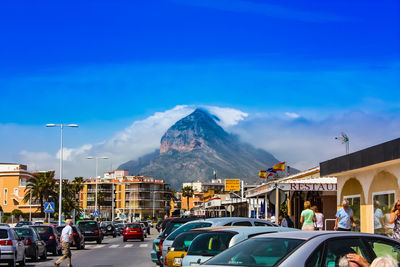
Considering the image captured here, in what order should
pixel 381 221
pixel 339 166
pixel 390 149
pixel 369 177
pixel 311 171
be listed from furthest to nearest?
pixel 311 171
pixel 339 166
pixel 369 177
pixel 381 221
pixel 390 149

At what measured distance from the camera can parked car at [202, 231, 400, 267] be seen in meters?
7.45

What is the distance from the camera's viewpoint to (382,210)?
856 inches

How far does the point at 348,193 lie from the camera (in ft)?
84.8

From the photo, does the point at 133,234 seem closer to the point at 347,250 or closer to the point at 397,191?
the point at 397,191

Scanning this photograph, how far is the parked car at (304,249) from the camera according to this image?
24.4 ft

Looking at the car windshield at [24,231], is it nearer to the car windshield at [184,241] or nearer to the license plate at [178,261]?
the car windshield at [184,241]

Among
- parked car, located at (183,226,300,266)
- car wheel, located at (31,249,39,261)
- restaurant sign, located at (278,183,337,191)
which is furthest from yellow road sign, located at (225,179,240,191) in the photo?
parked car, located at (183,226,300,266)

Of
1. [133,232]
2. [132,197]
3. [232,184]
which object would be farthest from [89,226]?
[132,197]

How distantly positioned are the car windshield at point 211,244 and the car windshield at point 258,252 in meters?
3.87

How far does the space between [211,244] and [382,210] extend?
11.0 metres

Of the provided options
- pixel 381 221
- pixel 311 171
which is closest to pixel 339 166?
pixel 381 221

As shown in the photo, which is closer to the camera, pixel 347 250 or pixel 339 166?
pixel 347 250

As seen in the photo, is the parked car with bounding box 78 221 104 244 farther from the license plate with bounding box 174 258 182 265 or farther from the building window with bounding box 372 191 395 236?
the license plate with bounding box 174 258 182 265

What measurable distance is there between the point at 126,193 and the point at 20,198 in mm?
60560
